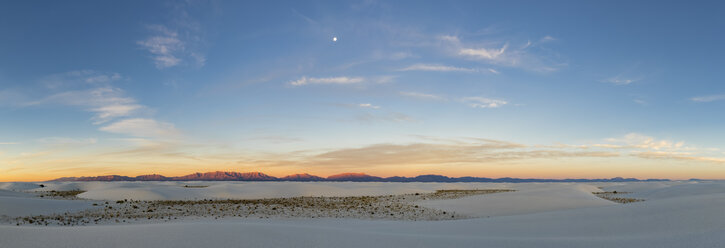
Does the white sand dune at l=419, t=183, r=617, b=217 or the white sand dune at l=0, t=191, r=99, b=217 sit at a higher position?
the white sand dune at l=0, t=191, r=99, b=217

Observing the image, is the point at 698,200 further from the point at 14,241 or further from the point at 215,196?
the point at 215,196

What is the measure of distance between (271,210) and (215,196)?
19.1m

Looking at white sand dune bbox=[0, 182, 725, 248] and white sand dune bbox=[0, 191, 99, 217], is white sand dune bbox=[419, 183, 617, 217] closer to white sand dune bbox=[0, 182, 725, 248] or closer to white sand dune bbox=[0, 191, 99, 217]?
white sand dune bbox=[0, 182, 725, 248]

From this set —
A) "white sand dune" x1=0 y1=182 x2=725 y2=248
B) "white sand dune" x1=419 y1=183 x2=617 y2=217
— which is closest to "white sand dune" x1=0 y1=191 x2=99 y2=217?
"white sand dune" x1=0 y1=182 x2=725 y2=248

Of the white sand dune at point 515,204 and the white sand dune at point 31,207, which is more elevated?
the white sand dune at point 31,207

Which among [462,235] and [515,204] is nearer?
[462,235]

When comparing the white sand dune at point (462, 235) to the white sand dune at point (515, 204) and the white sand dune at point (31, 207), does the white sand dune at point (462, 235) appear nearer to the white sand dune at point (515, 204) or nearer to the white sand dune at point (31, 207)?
the white sand dune at point (515, 204)

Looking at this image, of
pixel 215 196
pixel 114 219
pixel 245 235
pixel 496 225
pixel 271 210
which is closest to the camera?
pixel 245 235

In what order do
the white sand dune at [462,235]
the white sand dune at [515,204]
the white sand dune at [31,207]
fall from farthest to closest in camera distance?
the white sand dune at [515,204] < the white sand dune at [31,207] < the white sand dune at [462,235]

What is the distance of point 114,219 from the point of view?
875 inches

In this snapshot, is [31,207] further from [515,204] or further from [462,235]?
[515,204]

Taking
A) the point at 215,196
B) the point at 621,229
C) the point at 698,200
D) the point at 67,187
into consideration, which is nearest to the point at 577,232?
the point at 621,229

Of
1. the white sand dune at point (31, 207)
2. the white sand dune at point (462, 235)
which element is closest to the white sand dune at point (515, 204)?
the white sand dune at point (462, 235)

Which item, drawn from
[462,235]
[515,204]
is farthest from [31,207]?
[515,204]
